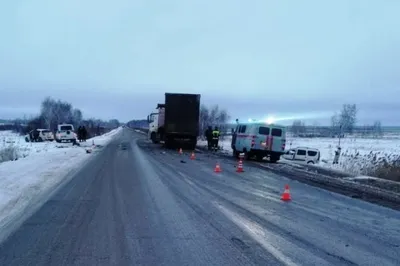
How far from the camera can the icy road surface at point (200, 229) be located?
5.74m

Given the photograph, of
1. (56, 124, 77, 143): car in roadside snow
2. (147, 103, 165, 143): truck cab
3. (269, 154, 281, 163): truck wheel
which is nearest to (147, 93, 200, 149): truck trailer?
(147, 103, 165, 143): truck cab

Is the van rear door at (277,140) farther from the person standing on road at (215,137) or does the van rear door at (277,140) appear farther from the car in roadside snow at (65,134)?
the car in roadside snow at (65,134)

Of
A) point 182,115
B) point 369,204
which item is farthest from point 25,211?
point 182,115

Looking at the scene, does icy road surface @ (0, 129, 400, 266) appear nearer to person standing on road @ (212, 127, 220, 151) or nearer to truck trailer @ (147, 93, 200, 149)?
truck trailer @ (147, 93, 200, 149)

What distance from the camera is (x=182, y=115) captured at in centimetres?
3416

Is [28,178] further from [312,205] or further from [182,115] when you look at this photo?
[182,115]

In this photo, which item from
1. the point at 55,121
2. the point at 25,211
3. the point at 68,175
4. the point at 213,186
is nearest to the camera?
the point at 25,211

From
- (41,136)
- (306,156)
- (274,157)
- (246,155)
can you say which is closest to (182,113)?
(246,155)

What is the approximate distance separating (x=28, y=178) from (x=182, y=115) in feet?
68.3

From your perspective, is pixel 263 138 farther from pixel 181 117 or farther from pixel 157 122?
pixel 157 122

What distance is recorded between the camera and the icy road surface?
5738 mm

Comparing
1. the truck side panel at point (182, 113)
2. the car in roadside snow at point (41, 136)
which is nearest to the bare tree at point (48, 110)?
the car in roadside snow at point (41, 136)

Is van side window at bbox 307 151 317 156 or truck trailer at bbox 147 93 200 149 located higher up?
truck trailer at bbox 147 93 200 149

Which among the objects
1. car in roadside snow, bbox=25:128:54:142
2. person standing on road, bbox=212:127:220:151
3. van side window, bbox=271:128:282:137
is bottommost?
car in roadside snow, bbox=25:128:54:142
